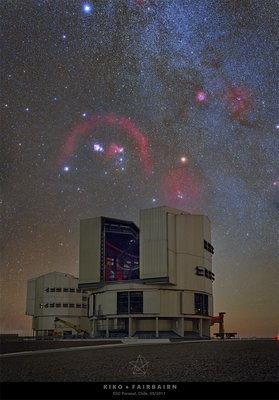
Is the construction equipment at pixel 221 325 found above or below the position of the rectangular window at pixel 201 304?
below

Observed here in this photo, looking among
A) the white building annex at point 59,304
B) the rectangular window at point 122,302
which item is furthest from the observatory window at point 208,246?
the white building annex at point 59,304

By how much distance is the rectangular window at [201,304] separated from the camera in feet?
291

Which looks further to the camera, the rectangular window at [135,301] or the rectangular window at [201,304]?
the rectangular window at [201,304]

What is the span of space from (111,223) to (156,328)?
23774 mm

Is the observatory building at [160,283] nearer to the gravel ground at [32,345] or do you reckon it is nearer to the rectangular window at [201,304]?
the rectangular window at [201,304]

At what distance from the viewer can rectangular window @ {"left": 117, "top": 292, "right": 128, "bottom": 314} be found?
286 ft

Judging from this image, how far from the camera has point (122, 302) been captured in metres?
88.1

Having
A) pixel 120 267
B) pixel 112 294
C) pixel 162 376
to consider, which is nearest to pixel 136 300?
pixel 112 294

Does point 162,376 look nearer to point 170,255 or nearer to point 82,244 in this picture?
point 170,255

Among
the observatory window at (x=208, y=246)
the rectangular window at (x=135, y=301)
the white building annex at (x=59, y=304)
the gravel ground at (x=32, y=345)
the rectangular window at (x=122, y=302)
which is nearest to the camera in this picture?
the gravel ground at (x=32, y=345)

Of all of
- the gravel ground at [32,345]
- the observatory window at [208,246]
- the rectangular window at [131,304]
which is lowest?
the gravel ground at [32,345]

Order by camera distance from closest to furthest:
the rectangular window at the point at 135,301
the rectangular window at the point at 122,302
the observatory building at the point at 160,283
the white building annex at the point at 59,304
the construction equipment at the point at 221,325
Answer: the observatory building at the point at 160,283 → the rectangular window at the point at 135,301 → the rectangular window at the point at 122,302 → the construction equipment at the point at 221,325 → the white building annex at the point at 59,304

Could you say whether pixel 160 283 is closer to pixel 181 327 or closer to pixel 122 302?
pixel 122 302

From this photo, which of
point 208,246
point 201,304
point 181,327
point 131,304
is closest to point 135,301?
point 131,304
